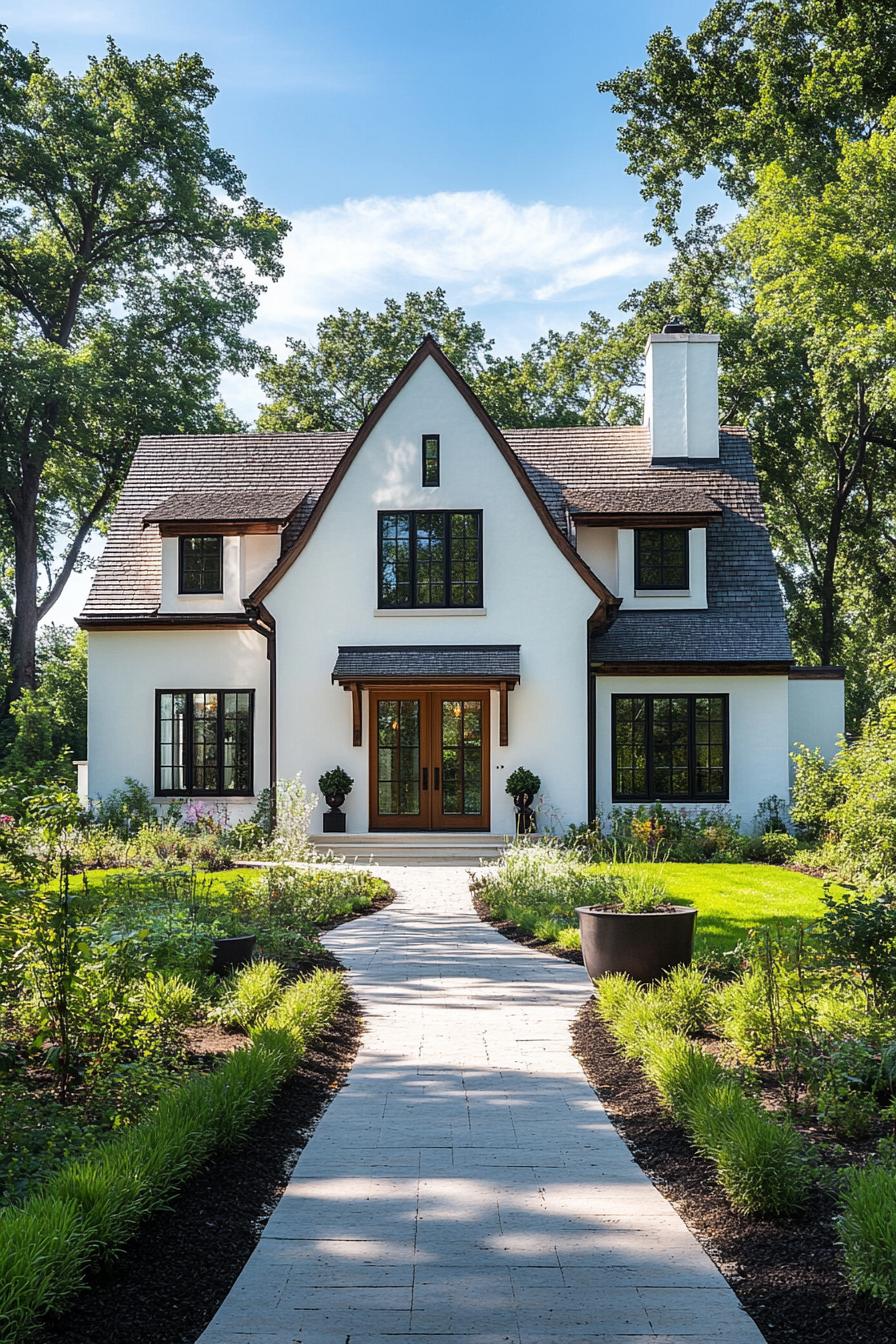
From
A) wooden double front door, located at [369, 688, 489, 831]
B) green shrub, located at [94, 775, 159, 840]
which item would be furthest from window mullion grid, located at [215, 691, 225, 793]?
wooden double front door, located at [369, 688, 489, 831]

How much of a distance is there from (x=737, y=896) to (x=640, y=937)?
546 centimetres

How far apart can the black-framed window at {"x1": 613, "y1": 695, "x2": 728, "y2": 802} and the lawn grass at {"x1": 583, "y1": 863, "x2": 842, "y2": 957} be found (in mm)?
2941

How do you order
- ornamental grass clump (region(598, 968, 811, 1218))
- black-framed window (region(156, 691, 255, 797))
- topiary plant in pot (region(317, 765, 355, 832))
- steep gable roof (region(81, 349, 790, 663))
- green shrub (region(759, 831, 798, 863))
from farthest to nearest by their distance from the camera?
black-framed window (region(156, 691, 255, 797)), steep gable roof (region(81, 349, 790, 663)), topiary plant in pot (region(317, 765, 355, 832)), green shrub (region(759, 831, 798, 863)), ornamental grass clump (region(598, 968, 811, 1218))

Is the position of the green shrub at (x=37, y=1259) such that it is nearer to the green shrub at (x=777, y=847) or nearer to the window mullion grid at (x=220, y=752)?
the green shrub at (x=777, y=847)

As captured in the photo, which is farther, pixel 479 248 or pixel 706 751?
pixel 479 248

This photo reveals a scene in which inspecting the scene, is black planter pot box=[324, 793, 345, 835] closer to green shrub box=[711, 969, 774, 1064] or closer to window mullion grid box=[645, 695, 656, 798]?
window mullion grid box=[645, 695, 656, 798]

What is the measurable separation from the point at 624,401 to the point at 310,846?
2103 cm

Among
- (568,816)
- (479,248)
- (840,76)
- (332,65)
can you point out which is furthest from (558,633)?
(840,76)

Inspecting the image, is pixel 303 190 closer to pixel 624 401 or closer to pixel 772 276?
pixel 772 276

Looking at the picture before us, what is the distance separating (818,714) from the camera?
21.8 meters

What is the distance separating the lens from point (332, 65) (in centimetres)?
1178

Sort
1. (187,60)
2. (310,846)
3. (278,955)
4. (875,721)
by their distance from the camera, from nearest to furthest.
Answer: (278,955)
(875,721)
(310,846)
(187,60)

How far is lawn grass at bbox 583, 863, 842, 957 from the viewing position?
11.2m

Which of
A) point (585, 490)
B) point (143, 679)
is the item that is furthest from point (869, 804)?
point (143, 679)
